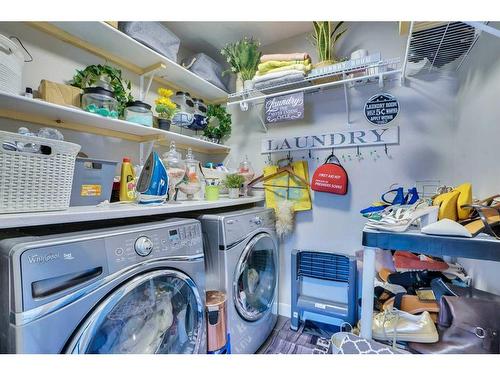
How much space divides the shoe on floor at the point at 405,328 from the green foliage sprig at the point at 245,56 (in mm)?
1844

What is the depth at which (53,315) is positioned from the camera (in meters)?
0.60

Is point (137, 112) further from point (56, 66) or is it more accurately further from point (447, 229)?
point (447, 229)

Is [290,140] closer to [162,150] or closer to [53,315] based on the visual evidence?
[162,150]

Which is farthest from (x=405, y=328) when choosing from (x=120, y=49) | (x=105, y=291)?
(x=120, y=49)

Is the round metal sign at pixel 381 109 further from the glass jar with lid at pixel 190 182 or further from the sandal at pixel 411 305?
the glass jar with lid at pixel 190 182

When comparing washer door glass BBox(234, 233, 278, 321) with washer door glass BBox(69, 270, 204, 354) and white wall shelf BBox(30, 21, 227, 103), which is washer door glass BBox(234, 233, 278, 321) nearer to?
washer door glass BBox(69, 270, 204, 354)

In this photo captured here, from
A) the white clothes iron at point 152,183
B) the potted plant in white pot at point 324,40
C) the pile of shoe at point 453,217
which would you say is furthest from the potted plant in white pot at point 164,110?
the pile of shoe at point 453,217

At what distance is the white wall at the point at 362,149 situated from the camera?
4.95 ft

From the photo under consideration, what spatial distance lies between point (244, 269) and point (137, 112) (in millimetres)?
Answer: 1210

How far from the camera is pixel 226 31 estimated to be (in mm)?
1900

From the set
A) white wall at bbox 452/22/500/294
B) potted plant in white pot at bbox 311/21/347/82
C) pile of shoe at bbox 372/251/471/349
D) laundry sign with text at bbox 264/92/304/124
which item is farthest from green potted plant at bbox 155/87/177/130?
white wall at bbox 452/22/500/294
